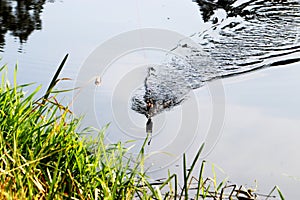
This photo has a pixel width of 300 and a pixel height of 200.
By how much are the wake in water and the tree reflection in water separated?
1.04 metres

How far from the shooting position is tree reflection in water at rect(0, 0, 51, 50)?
359 centimetres

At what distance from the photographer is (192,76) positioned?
3416mm

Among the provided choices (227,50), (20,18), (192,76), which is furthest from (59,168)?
(20,18)

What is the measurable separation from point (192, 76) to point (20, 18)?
155 centimetres

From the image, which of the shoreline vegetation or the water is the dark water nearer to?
the water

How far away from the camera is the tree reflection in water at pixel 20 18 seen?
11.8 ft

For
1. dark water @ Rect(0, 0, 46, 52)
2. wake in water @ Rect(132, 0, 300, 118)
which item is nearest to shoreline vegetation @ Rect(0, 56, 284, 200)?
wake in water @ Rect(132, 0, 300, 118)

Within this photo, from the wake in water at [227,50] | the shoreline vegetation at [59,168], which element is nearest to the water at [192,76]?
the wake in water at [227,50]

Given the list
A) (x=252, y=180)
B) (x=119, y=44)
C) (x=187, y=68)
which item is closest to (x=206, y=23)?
(x=187, y=68)

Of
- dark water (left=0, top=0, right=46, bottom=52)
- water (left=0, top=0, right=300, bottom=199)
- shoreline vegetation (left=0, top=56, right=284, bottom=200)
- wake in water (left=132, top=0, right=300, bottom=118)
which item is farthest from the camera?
dark water (left=0, top=0, right=46, bottom=52)

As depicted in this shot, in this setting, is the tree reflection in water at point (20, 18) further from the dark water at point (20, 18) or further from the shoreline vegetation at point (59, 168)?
the shoreline vegetation at point (59, 168)

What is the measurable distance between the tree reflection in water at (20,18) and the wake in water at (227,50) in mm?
1038

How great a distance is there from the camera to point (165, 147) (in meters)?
2.21

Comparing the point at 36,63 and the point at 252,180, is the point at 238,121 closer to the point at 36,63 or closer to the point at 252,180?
the point at 252,180
